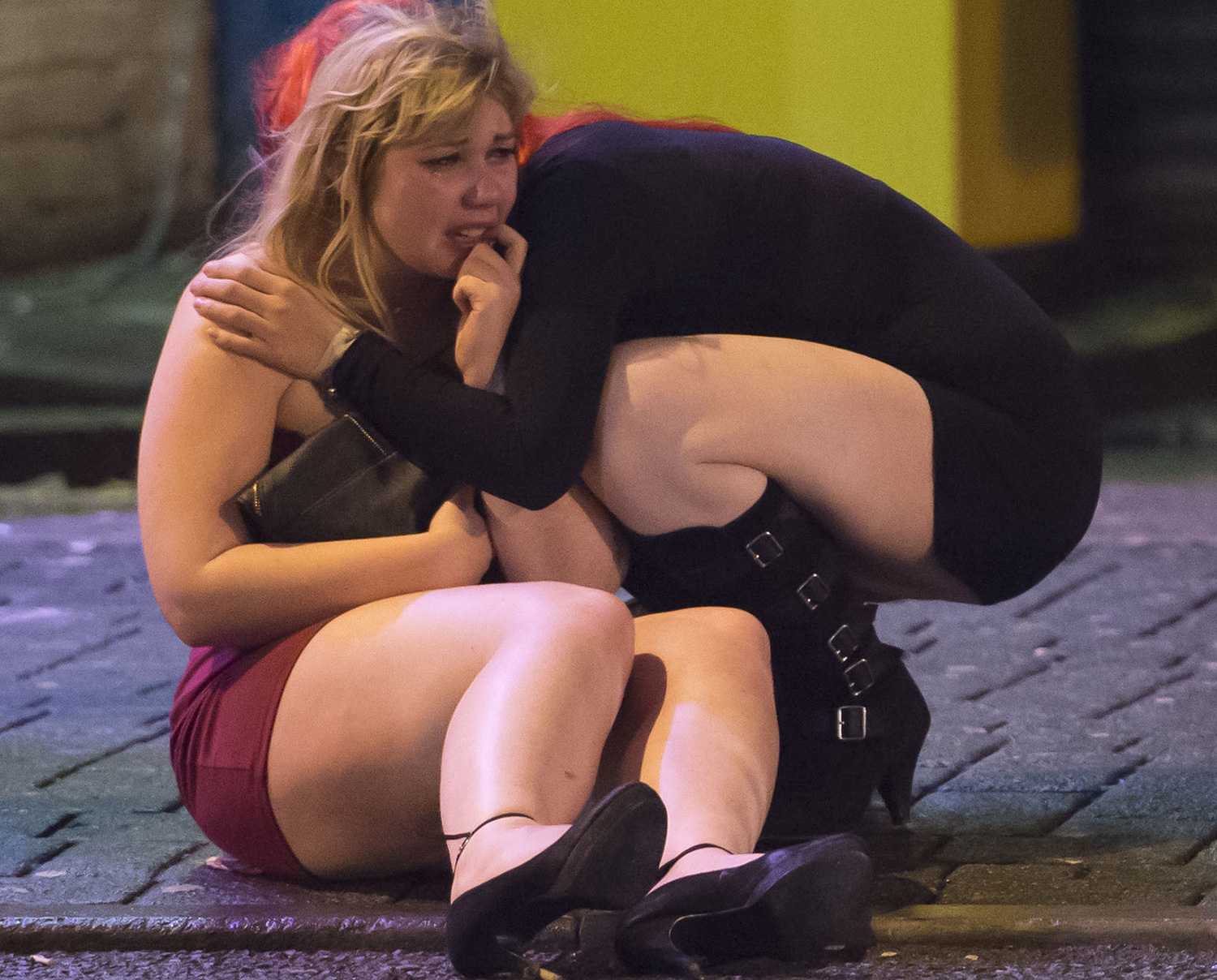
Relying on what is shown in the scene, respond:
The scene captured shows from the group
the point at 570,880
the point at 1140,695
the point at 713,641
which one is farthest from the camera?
the point at 1140,695

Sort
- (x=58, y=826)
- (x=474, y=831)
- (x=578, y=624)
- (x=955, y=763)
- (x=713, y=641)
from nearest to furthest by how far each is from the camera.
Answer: (x=474, y=831) → (x=578, y=624) → (x=713, y=641) → (x=58, y=826) → (x=955, y=763)

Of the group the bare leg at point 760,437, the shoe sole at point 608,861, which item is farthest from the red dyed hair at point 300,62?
the shoe sole at point 608,861

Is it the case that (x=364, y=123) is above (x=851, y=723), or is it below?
above

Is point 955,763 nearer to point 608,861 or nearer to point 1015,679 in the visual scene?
point 1015,679

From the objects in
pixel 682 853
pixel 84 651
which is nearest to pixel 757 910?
pixel 682 853

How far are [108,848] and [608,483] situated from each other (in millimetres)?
927

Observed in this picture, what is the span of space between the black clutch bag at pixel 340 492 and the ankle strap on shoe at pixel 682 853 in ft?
2.09

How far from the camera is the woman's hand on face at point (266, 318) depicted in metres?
2.28

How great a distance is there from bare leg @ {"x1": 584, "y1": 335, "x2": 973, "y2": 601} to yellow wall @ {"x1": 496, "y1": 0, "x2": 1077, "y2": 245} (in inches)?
129

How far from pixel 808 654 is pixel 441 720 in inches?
22.3

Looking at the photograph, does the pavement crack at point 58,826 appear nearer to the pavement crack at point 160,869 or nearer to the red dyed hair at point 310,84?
the pavement crack at point 160,869

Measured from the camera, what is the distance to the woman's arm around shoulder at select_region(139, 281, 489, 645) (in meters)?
2.24

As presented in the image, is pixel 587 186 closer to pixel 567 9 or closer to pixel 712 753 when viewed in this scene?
pixel 712 753

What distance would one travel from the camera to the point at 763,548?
Result: 2.29 metres
